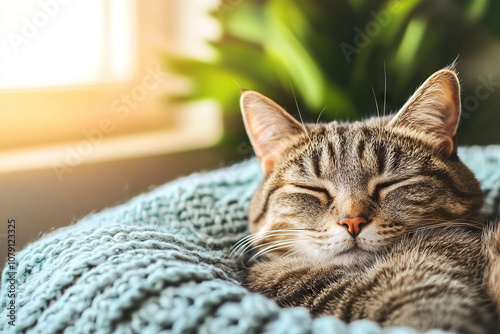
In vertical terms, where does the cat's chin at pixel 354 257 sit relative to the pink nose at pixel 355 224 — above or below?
below

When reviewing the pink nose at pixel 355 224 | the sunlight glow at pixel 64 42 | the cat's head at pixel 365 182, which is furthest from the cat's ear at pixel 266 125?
the sunlight glow at pixel 64 42

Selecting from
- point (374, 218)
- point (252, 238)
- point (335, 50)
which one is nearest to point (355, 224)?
point (374, 218)

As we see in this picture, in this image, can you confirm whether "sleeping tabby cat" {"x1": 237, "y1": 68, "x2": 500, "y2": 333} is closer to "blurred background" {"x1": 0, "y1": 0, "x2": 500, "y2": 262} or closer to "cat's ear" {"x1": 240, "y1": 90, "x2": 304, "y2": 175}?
"cat's ear" {"x1": 240, "y1": 90, "x2": 304, "y2": 175}

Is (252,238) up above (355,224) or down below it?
below

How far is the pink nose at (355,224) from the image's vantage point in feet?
2.86

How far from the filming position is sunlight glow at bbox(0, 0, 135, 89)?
1.13m

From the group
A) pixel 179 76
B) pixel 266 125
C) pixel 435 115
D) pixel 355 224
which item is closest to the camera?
pixel 355 224

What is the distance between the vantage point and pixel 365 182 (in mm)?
930

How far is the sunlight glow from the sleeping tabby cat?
1.64 ft

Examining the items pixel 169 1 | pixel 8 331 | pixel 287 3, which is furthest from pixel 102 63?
pixel 8 331

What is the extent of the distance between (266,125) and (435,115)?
0.35 m

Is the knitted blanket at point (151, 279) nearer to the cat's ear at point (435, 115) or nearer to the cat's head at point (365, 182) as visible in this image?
the cat's head at point (365, 182)

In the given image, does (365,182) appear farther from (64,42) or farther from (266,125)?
(64,42)

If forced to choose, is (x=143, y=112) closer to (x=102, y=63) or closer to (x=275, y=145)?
(x=102, y=63)
